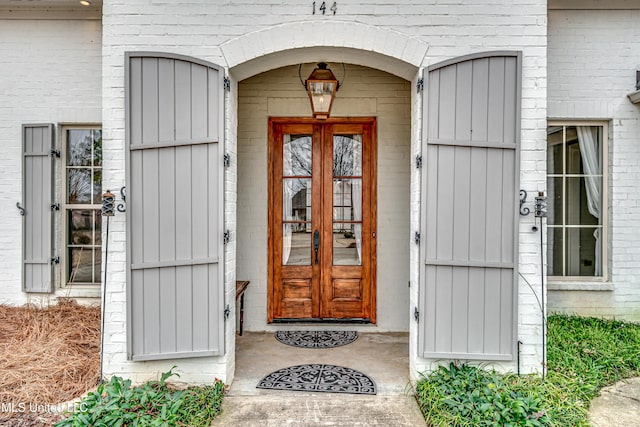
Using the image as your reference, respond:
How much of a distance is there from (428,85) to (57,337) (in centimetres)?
385

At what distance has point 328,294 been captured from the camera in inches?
172

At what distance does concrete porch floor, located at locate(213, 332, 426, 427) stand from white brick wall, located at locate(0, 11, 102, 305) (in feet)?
10.3

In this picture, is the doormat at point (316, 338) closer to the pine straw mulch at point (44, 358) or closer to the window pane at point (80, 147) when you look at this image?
the pine straw mulch at point (44, 358)

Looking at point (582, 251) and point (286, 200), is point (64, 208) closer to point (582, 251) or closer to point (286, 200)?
point (286, 200)

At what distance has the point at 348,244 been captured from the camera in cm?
439

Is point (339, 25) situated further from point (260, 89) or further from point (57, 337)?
point (57, 337)

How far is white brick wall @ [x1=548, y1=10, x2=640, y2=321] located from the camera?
4051 millimetres

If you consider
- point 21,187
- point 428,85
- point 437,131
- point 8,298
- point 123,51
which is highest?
point 123,51

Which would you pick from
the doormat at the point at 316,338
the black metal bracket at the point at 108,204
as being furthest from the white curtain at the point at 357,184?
the black metal bracket at the point at 108,204

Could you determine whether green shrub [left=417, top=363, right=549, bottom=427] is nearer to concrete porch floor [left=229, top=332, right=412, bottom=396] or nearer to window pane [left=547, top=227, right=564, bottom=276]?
concrete porch floor [left=229, top=332, right=412, bottom=396]

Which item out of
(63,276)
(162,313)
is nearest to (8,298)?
(63,276)

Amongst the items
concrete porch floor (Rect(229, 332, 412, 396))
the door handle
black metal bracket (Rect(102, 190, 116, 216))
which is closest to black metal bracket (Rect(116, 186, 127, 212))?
black metal bracket (Rect(102, 190, 116, 216))

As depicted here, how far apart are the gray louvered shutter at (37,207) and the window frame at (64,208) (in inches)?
4.0

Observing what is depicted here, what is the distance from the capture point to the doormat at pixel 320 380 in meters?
2.95
